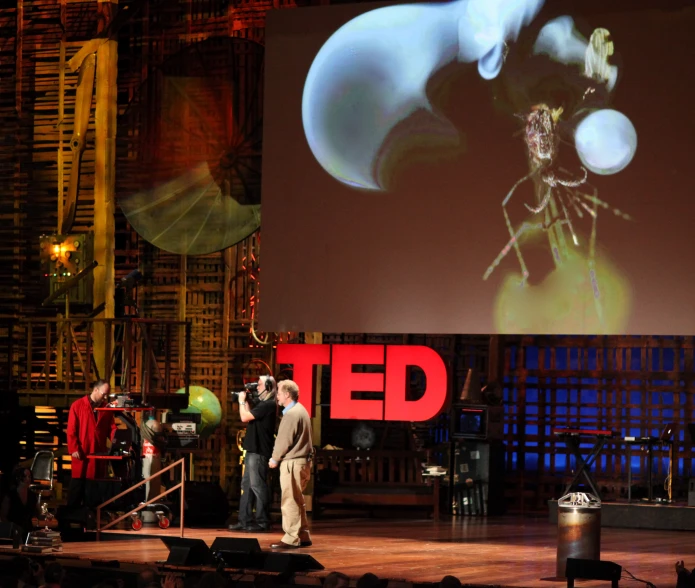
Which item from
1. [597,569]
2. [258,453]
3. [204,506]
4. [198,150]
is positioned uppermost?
[198,150]

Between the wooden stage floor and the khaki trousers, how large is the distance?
168 millimetres

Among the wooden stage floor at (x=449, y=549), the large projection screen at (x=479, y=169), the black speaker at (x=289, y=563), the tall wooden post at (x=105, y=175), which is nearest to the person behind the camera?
the black speaker at (x=289, y=563)

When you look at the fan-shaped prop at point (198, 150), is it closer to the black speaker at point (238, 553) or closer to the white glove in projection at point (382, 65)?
the white glove in projection at point (382, 65)

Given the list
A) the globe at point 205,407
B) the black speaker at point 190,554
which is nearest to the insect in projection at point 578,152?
the globe at point 205,407

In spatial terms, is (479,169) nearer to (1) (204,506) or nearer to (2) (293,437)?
(2) (293,437)

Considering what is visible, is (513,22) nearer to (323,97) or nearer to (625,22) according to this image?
(625,22)

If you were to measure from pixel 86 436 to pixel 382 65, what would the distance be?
384cm

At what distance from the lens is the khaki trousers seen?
9.15m

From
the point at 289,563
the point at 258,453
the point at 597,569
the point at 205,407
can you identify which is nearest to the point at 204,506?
the point at 258,453

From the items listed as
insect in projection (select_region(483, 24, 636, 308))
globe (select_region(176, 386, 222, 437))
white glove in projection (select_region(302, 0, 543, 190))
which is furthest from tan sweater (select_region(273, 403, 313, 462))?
globe (select_region(176, 386, 222, 437))

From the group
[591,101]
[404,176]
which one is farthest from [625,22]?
[404,176]

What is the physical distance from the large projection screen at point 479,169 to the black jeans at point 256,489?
1.49 m

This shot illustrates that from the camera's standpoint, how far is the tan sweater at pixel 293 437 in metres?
9.13

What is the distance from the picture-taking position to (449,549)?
374 inches
